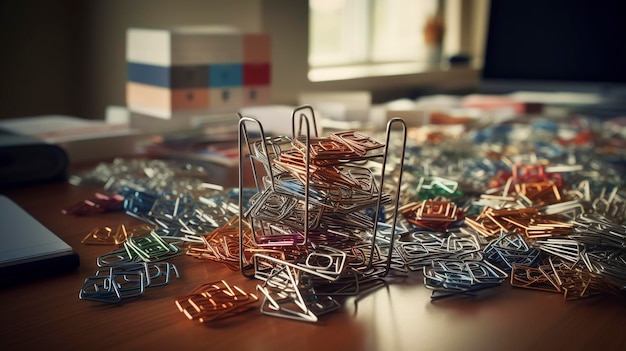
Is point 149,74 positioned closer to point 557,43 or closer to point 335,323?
point 335,323

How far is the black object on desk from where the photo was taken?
1283 millimetres

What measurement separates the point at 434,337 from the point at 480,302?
4.7 inches

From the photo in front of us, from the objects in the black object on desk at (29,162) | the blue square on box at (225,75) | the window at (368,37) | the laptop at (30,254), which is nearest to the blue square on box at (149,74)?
the blue square on box at (225,75)

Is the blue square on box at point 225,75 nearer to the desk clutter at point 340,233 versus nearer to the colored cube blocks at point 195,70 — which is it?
the colored cube blocks at point 195,70

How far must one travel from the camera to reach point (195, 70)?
1.64 metres

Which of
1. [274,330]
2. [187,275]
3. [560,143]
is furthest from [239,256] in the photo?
[560,143]

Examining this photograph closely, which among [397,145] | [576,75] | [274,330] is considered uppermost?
[576,75]

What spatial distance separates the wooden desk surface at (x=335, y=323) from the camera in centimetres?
69

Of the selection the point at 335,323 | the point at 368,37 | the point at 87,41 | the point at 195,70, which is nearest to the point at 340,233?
the point at 335,323

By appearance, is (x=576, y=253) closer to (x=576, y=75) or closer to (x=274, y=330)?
(x=274, y=330)

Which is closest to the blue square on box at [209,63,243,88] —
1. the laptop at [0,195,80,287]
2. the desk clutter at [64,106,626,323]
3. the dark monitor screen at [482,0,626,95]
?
the desk clutter at [64,106,626,323]

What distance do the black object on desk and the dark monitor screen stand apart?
2.07 metres

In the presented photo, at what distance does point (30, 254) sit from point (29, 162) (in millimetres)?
537

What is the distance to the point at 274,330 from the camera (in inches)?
28.1
